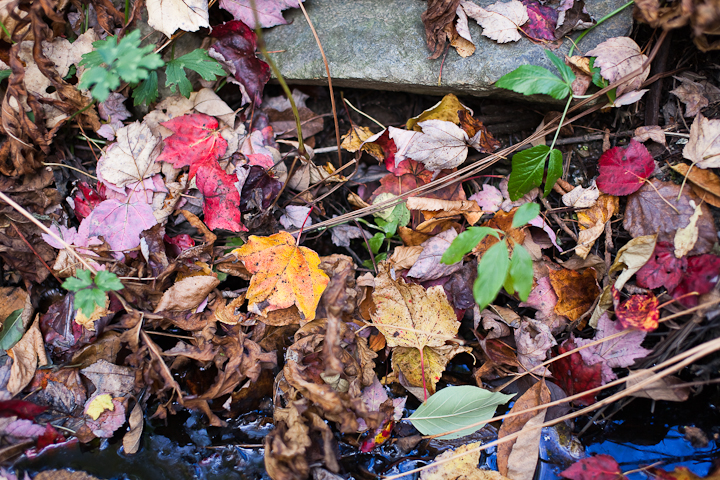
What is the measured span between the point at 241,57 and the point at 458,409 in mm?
1968

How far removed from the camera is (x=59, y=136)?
207 cm

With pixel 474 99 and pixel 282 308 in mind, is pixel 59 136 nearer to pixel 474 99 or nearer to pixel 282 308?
pixel 282 308

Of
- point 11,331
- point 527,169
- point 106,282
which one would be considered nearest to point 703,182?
point 527,169

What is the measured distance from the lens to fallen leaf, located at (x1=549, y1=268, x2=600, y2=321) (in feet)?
6.06

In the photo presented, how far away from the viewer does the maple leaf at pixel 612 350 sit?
167cm

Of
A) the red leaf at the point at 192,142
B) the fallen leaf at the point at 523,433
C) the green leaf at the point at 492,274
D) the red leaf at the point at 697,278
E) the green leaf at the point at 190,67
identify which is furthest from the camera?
the red leaf at the point at 192,142

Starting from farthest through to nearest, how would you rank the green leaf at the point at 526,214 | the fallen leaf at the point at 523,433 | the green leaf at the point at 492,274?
the fallen leaf at the point at 523,433
the green leaf at the point at 526,214
the green leaf at the point at 492,274

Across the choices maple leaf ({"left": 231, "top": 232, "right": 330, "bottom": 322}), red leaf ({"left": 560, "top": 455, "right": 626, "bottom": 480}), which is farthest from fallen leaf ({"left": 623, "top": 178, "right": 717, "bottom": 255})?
maple leaf ({"left": 231, "top": 232, "right": 330, "bottom": 322})

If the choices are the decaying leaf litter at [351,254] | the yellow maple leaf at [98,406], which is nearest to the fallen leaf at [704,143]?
the decaying leaf litter at [351,254]

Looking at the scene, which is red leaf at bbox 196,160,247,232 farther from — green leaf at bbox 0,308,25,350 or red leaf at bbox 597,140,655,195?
red leaf at bbox 597,140,655,195

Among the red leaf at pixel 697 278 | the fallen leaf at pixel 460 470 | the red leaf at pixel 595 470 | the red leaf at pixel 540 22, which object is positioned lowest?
the fallen leaf at pixel 460 470

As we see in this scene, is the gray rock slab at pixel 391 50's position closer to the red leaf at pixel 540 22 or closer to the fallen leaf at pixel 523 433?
the red leaf at pixel 540 22

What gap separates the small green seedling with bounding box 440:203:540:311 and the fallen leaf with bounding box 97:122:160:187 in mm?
1521

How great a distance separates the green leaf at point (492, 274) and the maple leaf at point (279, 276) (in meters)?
0.73
